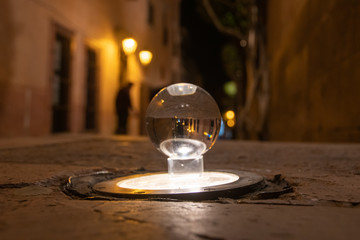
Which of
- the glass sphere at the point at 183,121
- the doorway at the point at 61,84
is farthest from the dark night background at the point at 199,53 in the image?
the glass sphere at the point at 183,121

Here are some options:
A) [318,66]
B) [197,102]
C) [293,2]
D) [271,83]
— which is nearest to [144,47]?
[271,83]

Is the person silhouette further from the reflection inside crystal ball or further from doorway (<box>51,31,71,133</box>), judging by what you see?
the reflection inside crystal ball

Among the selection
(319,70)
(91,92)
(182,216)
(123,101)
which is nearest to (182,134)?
(182,216)

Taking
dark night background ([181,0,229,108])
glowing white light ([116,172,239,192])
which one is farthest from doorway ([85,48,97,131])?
dark night background ([181,0,229,108])

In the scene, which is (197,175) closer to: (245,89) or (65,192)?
(65,192)

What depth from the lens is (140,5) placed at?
15.4 metres

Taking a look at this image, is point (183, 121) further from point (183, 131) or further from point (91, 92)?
point (91, 92)

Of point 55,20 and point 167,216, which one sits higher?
point 55,20

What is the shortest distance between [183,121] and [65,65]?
8581 mm

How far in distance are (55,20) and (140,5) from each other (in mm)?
7128

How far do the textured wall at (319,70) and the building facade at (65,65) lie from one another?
4387mm

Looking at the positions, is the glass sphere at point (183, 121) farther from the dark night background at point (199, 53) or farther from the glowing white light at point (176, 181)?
the dark night background at point (199, 53)

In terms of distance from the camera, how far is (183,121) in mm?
1975

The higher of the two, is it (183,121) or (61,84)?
(61,84)
